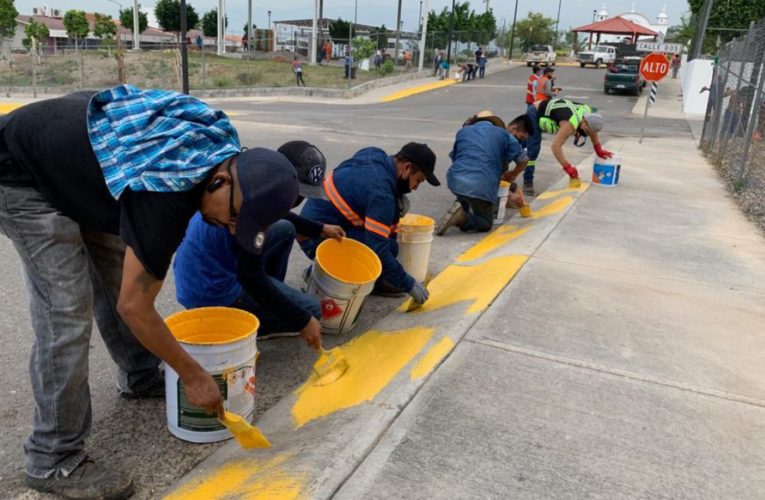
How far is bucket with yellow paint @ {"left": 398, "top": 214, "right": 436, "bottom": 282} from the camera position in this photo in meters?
4.75

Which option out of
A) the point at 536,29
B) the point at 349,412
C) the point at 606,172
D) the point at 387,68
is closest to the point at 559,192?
the point at 606,172

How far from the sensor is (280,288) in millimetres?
3418

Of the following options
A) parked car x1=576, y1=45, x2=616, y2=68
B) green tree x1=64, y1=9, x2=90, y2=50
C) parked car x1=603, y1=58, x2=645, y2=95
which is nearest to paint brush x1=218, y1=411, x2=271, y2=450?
parked car x1=603, y1=58, x2=645, y2=95

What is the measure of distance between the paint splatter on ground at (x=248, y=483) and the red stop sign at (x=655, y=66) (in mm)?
13771

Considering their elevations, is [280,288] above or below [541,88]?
below

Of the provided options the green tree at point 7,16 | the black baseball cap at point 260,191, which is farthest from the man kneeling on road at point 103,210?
the green tree at point 7,16

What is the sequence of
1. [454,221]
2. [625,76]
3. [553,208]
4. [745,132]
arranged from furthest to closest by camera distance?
[625,76]
[745,132]
[553,208]
[454,221]

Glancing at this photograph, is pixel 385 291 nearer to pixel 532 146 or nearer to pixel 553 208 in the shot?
pixel 553 208

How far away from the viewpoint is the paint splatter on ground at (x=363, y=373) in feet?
9.41

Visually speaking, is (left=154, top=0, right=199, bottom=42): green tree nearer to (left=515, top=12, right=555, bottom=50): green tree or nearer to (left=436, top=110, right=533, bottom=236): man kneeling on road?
(left=515, top=12, right=555, bottom=50): green tree

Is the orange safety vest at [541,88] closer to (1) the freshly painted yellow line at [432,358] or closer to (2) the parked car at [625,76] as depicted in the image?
(1) the freshly painted yellow line at [432,358]

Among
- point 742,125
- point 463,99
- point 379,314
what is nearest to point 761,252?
point 379,314

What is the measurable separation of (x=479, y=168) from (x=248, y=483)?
440 centimetres

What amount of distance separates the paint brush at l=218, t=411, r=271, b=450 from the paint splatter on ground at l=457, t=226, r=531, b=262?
3413 millimetres
